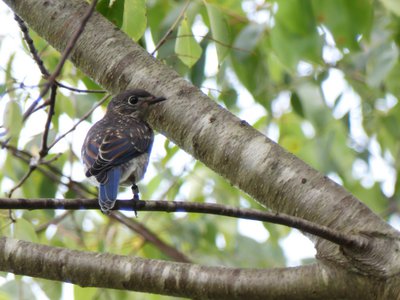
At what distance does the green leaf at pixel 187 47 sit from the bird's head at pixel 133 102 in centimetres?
26

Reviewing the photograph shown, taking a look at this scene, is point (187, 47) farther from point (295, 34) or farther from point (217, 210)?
point (217, 210)

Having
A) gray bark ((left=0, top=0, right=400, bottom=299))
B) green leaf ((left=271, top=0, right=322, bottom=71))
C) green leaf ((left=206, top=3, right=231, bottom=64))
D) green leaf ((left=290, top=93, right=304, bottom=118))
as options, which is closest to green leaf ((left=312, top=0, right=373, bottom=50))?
green leaf ((left=271, top=0, right=322, bottom=71))

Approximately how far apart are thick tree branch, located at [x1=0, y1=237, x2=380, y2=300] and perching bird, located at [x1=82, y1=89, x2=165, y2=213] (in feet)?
2.01

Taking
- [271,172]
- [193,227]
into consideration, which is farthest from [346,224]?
[193,227]

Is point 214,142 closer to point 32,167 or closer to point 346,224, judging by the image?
point 346,224

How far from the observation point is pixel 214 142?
2801 millimetres

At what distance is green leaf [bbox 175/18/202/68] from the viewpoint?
11.0ft

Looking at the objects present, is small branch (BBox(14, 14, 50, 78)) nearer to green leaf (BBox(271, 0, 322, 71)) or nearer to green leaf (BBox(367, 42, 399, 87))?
green leaf (BBox(271, 0, 322, 71))

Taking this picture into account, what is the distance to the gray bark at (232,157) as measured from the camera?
7.93 ft

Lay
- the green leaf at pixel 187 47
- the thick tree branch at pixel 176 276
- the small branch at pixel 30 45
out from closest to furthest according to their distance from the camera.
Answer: the thick tree branch at pixel 176 276, the small branch at pixel 30 45, the green leaf at pixel 187 47

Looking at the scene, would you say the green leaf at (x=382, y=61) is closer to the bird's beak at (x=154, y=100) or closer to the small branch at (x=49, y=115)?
the bird's beak at (x=154, y=100)

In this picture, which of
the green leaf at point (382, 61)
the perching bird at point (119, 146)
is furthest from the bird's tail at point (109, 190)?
the green leaf at point (382, 61)

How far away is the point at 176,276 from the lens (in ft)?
8.04

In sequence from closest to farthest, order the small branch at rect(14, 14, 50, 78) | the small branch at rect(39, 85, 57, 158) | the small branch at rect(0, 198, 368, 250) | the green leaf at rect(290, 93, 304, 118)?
the small branch at rect(0, 198, 368, 250), the small branch at rect(39, 85, 57, 158), the small branch at rect(14, 14, 50, 78), the green leaf at rect(290, 93, 304, 118)
